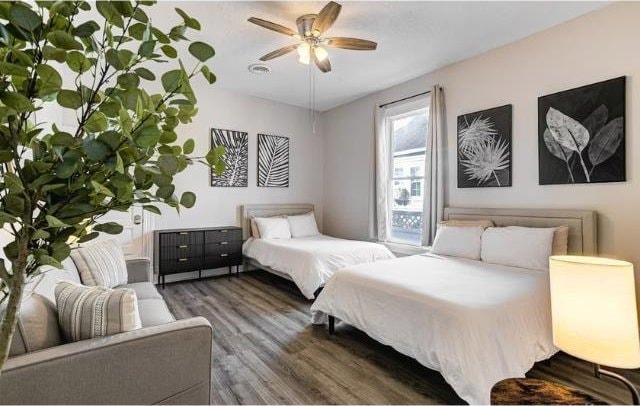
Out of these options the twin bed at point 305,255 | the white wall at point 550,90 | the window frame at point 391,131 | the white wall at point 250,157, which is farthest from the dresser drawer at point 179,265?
the white wall at point 550,90

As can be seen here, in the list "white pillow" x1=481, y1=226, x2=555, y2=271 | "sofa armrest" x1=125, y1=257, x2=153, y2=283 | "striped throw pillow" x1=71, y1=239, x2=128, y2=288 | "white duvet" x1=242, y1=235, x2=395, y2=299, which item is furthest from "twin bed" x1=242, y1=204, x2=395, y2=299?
"striped throw pillow" x1=71, y1=239, x2=128, y2=288

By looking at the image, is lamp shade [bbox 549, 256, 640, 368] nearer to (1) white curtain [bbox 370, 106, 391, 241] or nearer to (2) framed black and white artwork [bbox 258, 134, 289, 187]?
(1) white curtain [bbox 370, 106, 391, 241]

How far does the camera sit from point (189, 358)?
1362 millimetres

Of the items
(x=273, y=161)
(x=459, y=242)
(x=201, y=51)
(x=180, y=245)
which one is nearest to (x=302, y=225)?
(x=273, y=161)

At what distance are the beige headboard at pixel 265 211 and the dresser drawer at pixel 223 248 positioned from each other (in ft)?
0.94

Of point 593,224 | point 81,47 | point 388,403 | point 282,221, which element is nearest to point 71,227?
point 81,47

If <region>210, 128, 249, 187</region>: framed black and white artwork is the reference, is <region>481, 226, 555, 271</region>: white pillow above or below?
below

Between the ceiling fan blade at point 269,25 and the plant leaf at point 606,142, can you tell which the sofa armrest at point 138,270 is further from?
the plant leaf at point 606,142

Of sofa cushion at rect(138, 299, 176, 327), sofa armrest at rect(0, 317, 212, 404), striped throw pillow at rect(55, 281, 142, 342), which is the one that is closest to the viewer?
sofa armrest at rect(0, 317, 212, 404)

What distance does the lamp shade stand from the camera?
1134 mm

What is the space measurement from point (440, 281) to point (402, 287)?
329 millimetres

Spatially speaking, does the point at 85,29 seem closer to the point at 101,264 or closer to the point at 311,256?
the point at 101,264

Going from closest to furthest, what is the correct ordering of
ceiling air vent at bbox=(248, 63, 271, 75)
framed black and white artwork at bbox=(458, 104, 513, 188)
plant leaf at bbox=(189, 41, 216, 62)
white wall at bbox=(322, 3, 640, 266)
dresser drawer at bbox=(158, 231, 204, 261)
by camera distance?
plant leaf at bbox=(189, 41, 216, 62)
white wall at bbox=(322, 3, 640, 266)
framed black and white artwork at bbox=(458, 104, 513, 188)
ceiling air vent at bbox=(248, 63, 271, 75)
dresser drawer at bbox=(158, 231, 204, 261)

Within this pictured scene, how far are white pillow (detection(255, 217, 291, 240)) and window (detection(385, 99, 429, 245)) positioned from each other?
5.26 ft
